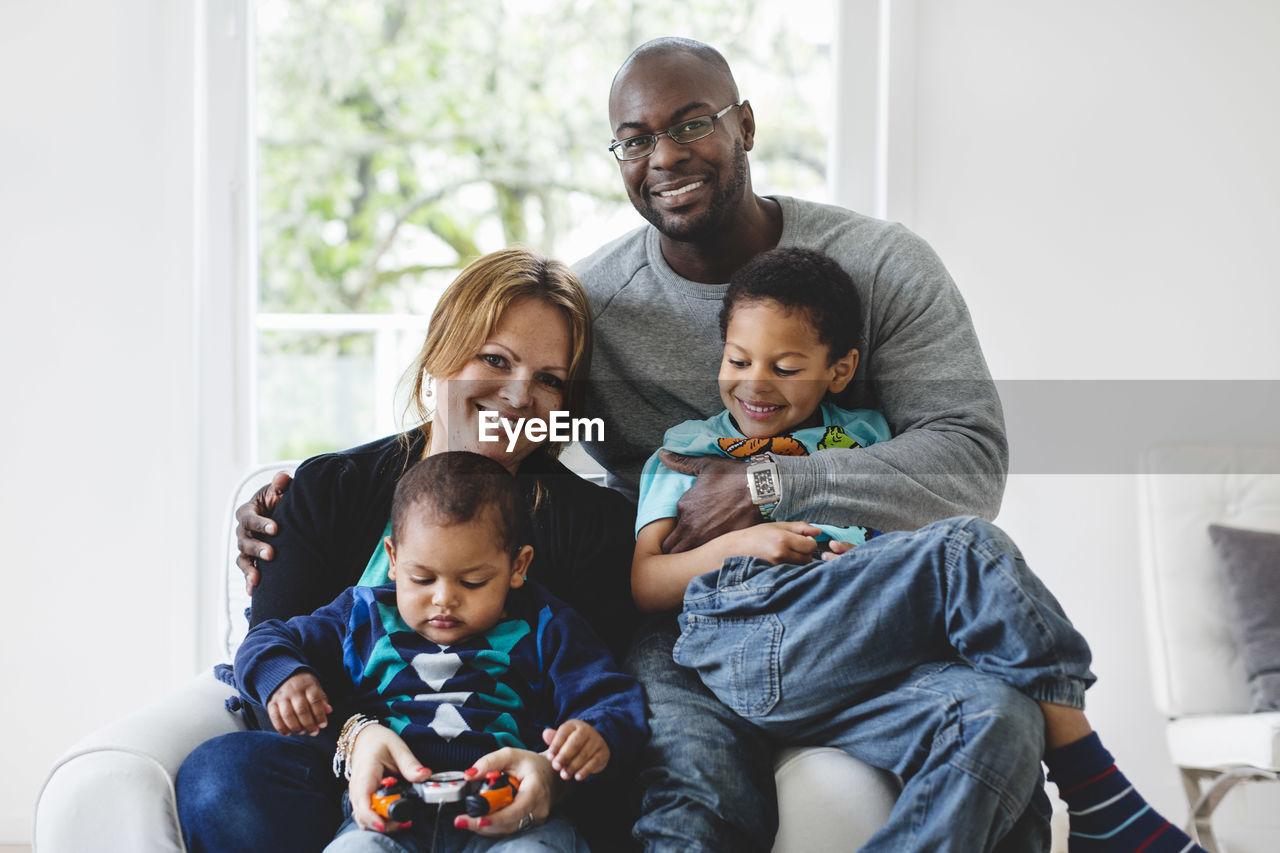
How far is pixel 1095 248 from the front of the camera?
240cm

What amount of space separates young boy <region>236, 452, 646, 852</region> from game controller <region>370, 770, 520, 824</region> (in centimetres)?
7

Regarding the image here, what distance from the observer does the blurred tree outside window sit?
2.50m

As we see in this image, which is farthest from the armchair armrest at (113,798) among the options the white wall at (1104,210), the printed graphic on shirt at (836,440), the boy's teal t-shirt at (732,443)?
the white wall at (1104,210)

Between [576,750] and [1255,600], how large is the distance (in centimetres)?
158

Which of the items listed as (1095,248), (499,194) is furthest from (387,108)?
(1095,248)

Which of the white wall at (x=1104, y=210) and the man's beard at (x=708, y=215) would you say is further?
the white wall at (x=1104, y=210)

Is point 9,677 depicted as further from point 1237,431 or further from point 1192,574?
point 1237,431

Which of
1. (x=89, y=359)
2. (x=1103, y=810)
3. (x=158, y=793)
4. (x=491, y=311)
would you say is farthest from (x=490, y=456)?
(x=89, y=359)

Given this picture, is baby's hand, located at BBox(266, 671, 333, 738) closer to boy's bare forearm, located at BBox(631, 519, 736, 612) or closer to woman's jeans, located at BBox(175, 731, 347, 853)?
woman's jeans, located at BBox(175, 731, 347, 853)

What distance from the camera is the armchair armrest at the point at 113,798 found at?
1163 millimetres

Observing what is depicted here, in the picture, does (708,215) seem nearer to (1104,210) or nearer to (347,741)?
(347,741)

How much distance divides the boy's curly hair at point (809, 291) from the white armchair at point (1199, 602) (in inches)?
41.3
